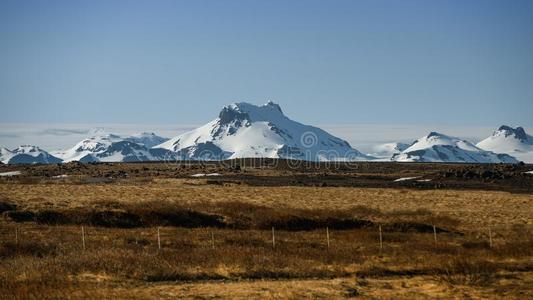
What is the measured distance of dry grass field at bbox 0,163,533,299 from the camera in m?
23.2

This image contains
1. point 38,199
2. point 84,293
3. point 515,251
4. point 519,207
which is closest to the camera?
point 84,293

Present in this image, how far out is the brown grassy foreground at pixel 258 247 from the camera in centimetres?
2334

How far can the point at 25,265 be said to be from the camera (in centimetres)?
2500

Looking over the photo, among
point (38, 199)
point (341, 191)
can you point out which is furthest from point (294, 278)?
point (341, 191)

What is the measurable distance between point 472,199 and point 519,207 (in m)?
7.51

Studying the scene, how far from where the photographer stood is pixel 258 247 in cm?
3369

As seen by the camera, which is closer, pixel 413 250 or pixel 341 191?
pixel 413 250

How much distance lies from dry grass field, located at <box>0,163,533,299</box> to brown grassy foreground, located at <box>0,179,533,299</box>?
3.2 inches

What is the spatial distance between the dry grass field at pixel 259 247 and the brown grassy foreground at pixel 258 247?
0.27 feet

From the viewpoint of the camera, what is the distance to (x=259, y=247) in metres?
33.6

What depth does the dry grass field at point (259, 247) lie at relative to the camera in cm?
2325

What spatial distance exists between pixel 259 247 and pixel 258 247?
8cm

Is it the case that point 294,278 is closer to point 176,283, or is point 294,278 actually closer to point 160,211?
point 176,283

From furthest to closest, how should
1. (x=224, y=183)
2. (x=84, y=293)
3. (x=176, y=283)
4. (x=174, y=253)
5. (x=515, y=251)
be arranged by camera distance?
1. (x=224, y=183)
2. (x=515, y=251)
3. (x=174, y=253)
4. (x=176, y=283)
5. (x=84, y=293)
